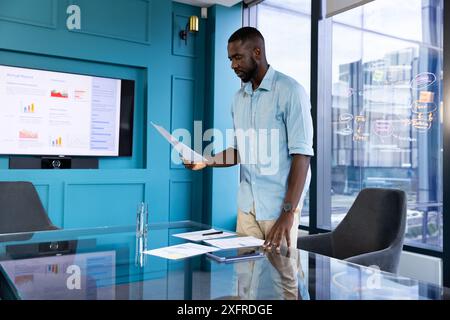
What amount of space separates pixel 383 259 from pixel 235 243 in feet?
2.75

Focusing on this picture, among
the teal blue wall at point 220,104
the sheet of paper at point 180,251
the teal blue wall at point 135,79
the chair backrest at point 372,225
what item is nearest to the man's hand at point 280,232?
the sheet of paper at point 180,251

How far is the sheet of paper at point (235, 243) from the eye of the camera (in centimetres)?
145

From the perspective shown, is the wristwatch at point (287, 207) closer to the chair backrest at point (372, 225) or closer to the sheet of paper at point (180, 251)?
the sheet of paper at point (180, 251)

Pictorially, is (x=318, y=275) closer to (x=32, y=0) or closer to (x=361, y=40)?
(x=361, y=40)

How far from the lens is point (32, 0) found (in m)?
3.49

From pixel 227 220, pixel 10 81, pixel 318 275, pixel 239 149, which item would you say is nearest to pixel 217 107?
pixel 227 220

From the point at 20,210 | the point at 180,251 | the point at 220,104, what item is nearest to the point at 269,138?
the point at 180,251

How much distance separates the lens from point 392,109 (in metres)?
2.97

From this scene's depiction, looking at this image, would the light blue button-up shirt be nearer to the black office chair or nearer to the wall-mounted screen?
the black office chair

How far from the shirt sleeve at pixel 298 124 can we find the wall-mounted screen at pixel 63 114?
2.59 m

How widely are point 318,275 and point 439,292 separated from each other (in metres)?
0.30

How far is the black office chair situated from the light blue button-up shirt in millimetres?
528

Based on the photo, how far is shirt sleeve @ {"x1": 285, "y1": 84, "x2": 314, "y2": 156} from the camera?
163 centimetres

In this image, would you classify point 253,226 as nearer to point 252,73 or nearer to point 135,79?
point 252,73
